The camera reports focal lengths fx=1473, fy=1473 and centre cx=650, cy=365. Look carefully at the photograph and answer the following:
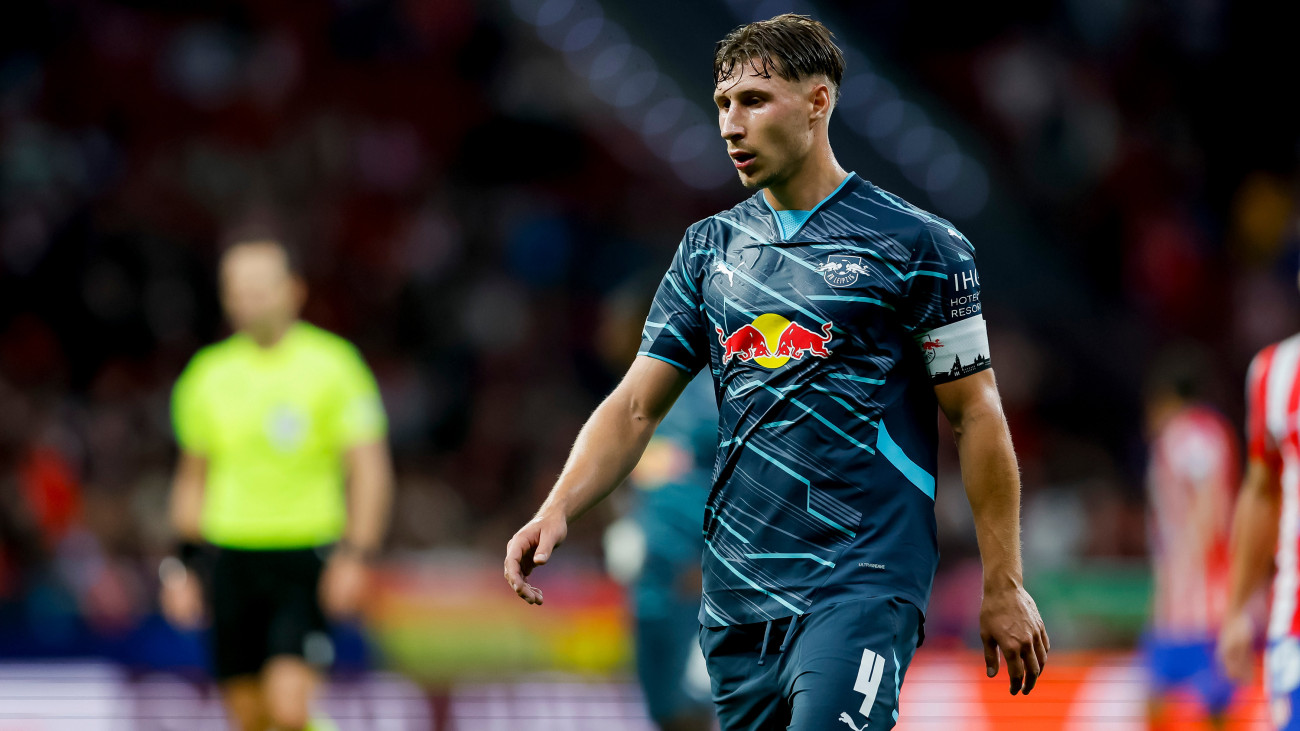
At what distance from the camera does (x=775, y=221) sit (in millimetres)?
3855

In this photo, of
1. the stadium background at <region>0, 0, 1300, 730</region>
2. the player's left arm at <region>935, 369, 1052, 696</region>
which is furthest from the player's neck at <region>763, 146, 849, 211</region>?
the stadium background at <region>0, 0, 1300, 730</region>

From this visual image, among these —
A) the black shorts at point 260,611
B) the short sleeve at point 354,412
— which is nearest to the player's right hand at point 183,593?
the black shorts at point 260,611

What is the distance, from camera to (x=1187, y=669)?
31.5 feet

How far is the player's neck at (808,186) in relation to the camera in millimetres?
3812

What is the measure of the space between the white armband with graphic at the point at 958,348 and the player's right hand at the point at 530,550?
3.34 ft

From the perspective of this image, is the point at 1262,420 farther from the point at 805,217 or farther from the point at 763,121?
the point at 763,121

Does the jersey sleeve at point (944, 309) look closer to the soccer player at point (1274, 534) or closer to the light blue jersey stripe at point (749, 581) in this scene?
the light blue jersey stripe at point (749, 581)

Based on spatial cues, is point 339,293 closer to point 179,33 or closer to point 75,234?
point 75,234

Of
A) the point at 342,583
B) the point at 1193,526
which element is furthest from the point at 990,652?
the point at 1193,526

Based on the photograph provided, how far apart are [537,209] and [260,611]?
979 cm

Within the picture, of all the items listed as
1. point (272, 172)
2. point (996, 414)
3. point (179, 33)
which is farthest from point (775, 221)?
point (179, 33)

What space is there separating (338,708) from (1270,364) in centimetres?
630

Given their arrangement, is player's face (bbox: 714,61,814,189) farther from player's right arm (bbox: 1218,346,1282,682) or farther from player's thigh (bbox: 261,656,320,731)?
player's thigh (bbox: 261,656,320,731)

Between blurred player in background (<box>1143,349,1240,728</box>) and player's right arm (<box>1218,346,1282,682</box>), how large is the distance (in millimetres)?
4447
